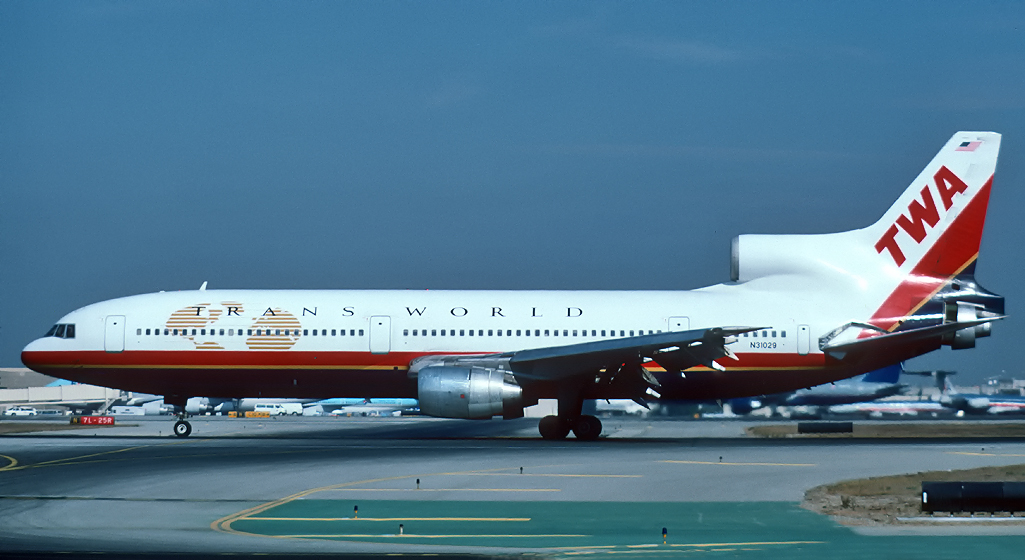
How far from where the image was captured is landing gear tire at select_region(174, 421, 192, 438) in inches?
1366

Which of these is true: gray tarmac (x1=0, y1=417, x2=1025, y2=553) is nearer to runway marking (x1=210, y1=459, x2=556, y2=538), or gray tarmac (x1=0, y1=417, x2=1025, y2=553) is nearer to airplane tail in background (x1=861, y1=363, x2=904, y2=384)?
runway marking (x1=210, y1=459, x2=556, y2=538)

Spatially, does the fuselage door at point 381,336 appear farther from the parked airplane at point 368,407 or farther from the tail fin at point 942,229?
the parked airplane at point 368,407

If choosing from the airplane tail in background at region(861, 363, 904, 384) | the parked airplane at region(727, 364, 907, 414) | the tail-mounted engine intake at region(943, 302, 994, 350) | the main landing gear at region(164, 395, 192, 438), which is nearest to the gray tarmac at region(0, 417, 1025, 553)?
the main landing gear at region(164, 395, 192, 438)

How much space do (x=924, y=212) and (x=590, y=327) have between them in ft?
35.8

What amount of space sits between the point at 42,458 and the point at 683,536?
17.5m

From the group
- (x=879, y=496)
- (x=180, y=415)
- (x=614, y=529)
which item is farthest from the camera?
(x=180, y=415)

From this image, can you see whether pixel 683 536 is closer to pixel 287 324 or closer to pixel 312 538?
pixel 312 538

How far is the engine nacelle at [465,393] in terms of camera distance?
29.6 m

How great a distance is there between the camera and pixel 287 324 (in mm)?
33062

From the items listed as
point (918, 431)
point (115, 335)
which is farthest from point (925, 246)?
point (115, 335)

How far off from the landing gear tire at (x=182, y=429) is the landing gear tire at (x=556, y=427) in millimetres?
11534

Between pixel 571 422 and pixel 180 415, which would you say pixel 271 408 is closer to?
pixel 180 415

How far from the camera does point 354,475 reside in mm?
21891

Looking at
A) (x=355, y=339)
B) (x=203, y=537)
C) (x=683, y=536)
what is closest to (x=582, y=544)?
(x=683, y=536)
